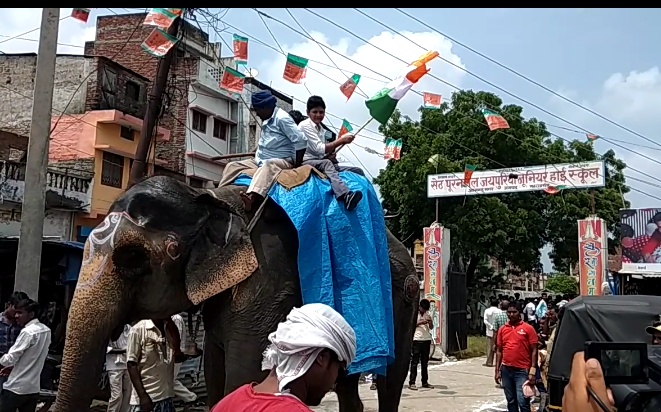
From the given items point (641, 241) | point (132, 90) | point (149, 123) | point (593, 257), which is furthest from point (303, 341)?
point (132, 90)

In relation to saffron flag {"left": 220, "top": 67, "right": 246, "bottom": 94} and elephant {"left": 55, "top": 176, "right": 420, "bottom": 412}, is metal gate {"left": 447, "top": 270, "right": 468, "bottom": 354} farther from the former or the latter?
elephant {"left": 55, "top": 176, "right": 420, "bottom": 412}

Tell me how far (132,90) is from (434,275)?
1275cm

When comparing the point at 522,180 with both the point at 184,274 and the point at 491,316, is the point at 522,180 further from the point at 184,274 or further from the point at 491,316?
the point at 184,274

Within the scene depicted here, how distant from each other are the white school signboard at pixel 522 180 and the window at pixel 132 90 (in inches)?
433

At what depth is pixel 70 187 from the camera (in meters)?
21.4

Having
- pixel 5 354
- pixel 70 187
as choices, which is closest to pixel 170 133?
pixel 70 187

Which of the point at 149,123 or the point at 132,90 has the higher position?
the point at 132,90

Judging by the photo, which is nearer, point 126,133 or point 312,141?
point 312,141

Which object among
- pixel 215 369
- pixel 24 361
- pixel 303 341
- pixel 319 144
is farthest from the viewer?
pixel 24 361

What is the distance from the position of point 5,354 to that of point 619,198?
94.5 feet

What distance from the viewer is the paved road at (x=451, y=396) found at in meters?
11.2

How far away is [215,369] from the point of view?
5.40m

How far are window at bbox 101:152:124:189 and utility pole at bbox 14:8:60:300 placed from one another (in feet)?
47.6

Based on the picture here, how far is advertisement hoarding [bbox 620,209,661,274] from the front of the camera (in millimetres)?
23078
